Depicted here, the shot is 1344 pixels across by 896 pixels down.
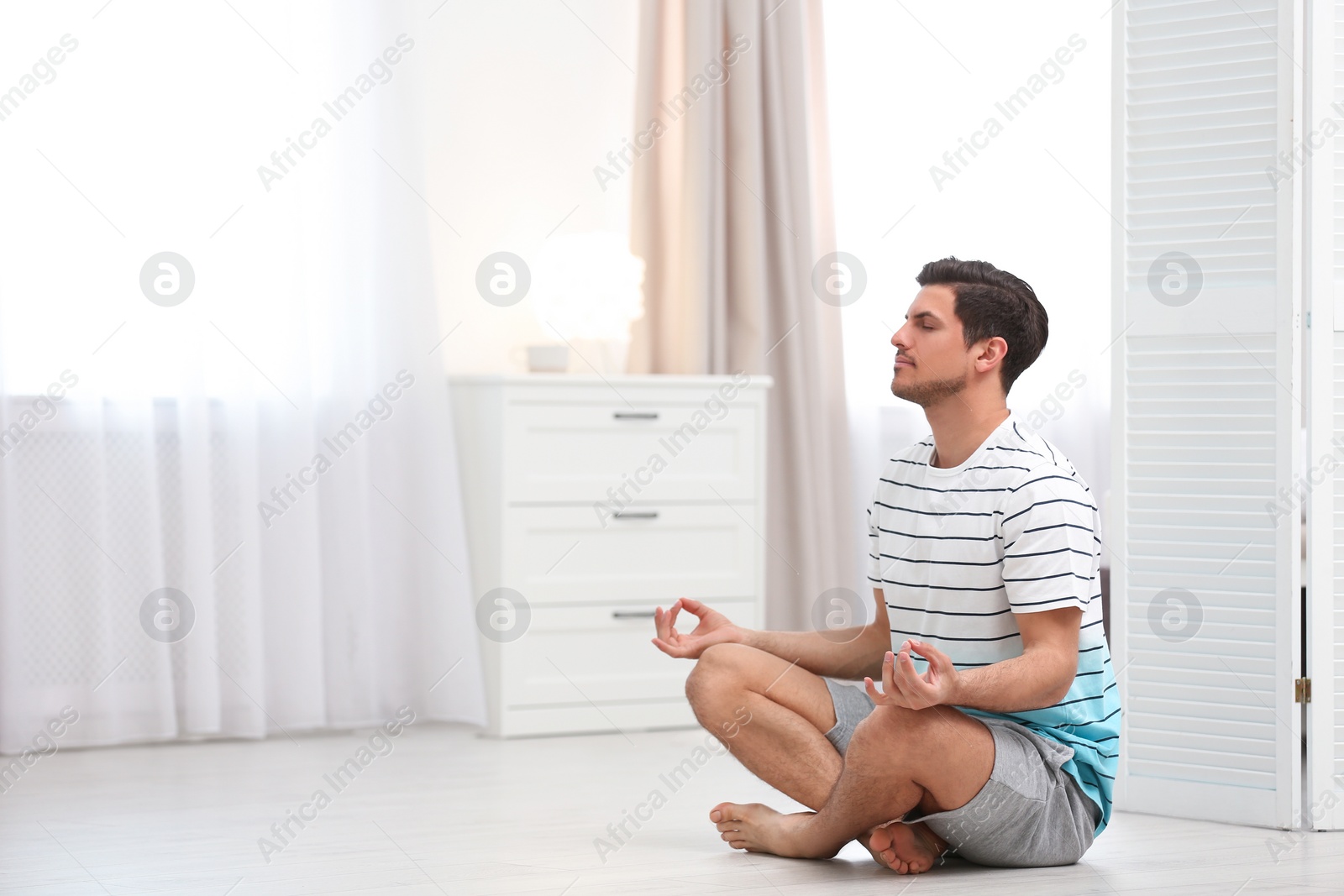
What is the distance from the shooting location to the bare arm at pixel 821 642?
2201 millimetres

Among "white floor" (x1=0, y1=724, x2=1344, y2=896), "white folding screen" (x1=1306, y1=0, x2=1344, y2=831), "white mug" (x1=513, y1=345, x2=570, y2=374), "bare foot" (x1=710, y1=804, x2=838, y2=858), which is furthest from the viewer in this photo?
"white mug" (x1=513, y1=345, x2=570, y2=374)

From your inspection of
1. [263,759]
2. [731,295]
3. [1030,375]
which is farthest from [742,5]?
[263,759]

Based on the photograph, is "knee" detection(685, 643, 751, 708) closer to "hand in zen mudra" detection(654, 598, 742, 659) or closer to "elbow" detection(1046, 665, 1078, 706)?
"hand in zen mudra" detection(654, 598, 742, 659)

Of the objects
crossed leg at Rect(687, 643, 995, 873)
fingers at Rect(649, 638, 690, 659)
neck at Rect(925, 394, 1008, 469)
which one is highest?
neck at Rect(925, 394, 1008, 469)

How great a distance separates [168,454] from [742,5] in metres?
1.88

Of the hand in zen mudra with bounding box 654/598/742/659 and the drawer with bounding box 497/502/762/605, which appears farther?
the drawer with bounding box 497/502/762/605

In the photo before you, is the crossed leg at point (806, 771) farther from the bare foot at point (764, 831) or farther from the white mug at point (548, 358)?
the white mug at point (548, 358)

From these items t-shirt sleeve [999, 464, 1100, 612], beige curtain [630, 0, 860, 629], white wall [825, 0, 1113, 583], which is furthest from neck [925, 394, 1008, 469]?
white wall [825, 0, 1113, 583]

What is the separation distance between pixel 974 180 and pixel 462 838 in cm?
275

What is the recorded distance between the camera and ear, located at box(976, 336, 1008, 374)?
2080 millimetres

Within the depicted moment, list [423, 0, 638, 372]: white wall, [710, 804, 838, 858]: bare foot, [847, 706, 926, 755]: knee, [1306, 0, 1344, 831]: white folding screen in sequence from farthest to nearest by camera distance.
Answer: [423, 0, 638, 372]: white wall < [1306, 0, 1344, 831]: white folding screen < [710, 804, 838, 858]: bare foot < [847, 706, 926, 755]: knee

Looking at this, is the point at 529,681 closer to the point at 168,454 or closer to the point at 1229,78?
the point at 168,454

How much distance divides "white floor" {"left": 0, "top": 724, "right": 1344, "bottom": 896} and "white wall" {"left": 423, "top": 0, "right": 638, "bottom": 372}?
1185 millimetres

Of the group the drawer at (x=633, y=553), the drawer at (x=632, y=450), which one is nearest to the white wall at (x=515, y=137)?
the drawer at (x=632, y=450)
